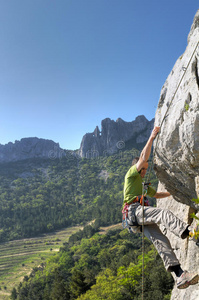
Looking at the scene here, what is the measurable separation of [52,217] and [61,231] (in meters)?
10.5

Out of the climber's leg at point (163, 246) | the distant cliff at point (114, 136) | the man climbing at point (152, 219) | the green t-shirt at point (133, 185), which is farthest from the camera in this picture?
the distant cliff at point (114, 136)

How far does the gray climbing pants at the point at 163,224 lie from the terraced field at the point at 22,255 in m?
57.6

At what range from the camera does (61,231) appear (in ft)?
305

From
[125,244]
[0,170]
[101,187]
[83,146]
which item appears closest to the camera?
[125,244]

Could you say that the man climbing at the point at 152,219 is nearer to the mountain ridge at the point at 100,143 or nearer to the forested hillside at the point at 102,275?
the forested hillside at the point at 102,275

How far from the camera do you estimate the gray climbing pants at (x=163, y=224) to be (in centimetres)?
354

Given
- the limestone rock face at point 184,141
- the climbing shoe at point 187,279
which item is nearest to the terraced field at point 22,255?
the limestone rock face at point 184,141

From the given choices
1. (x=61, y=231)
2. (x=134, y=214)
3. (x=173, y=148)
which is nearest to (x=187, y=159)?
(x=173, y=148)

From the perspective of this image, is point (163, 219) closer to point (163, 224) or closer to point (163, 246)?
point (163, 224)

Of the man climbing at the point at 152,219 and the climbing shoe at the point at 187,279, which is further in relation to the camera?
the man climbing at the point at 152,219

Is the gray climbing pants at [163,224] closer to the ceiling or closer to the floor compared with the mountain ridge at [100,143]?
closer to the floor

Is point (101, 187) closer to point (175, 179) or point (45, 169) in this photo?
point (45, 169)

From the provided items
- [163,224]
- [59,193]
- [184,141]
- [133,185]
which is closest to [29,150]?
[59,193]

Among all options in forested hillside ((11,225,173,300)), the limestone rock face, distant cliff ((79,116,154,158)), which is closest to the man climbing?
the limestone rock face
